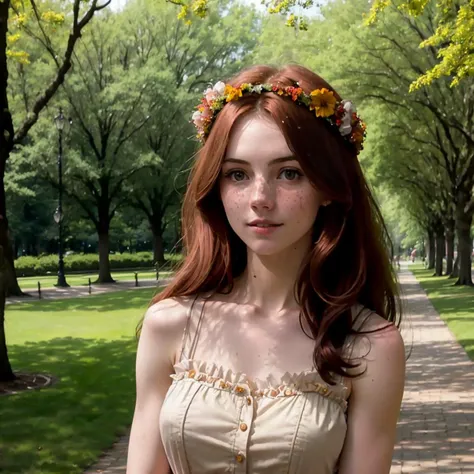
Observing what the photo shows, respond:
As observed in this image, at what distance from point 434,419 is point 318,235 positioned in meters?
6.92

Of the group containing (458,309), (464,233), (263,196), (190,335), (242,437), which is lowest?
(458,309)

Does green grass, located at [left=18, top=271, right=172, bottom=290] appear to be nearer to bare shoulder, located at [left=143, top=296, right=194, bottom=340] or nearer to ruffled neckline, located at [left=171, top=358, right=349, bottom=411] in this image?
bare shoulder, located at [left=143, top=296, right=194, bottom=340]

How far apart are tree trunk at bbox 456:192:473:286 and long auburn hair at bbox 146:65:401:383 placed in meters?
30.2

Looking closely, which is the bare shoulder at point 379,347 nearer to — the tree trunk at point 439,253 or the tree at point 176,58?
the tree at point 176,58

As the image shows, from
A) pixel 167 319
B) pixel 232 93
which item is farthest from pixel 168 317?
pixel 232 93

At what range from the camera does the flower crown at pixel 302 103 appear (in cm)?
220

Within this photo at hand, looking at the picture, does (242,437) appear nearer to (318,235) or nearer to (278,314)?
(278,314)

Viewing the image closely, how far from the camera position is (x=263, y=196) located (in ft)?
7.02

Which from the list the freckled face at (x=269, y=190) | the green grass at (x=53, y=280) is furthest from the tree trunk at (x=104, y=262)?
the freckled face at (x=269, y=190)

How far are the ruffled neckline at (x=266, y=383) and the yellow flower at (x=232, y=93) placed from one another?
75 centimetres

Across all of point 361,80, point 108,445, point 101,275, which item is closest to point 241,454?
point 108,445

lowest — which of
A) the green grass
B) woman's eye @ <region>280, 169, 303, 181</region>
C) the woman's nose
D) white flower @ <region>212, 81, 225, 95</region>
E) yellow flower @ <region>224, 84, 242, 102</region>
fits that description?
the green grass

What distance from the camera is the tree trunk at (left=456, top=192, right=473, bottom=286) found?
103 feet

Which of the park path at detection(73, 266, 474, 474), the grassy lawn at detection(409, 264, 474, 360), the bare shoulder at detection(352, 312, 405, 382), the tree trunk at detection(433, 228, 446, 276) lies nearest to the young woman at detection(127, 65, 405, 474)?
the bare shoulder at detection(352, 312, 405, 382)
